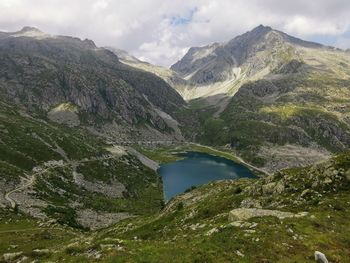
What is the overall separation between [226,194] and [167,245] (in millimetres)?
36381

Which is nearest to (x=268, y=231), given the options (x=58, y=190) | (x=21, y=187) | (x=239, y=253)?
(x=239, y=253)

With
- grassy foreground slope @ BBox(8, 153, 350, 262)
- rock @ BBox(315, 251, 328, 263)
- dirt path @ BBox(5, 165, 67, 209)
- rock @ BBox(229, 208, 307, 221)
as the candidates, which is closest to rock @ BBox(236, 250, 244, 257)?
grassy foreground slope @ BBox(8, 153, 350, 262)

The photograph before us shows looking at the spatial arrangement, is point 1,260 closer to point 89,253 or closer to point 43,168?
→ point 89,253

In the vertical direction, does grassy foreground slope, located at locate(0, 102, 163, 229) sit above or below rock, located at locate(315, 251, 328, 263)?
below

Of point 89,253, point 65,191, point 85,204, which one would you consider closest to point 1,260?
point 89,253

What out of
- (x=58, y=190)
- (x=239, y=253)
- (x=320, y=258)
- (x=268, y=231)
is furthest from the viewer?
(x=58, y=190)

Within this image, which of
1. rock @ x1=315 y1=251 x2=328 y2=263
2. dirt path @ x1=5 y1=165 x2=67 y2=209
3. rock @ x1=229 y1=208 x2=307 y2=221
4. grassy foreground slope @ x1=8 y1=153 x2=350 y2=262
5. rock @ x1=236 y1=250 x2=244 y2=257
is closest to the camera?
rock @ x1=315 y1=251 x2=328 y2=263

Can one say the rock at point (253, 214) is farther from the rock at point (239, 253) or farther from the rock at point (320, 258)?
the rock at point (320, 258)

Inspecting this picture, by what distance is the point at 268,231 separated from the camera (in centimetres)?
3741

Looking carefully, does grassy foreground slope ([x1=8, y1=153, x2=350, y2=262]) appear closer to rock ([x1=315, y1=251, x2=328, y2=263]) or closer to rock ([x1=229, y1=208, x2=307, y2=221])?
rock ([x1=229, y1=208, x2=307, y2=221])

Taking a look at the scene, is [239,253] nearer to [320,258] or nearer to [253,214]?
[320,258]

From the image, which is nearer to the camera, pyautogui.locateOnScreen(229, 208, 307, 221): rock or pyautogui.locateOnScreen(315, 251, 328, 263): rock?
pyautogui.locateOnScreen(315, 251, 328, 263): rock

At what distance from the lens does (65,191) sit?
509 feet

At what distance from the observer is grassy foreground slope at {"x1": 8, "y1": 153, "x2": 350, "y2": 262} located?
32.6 m
